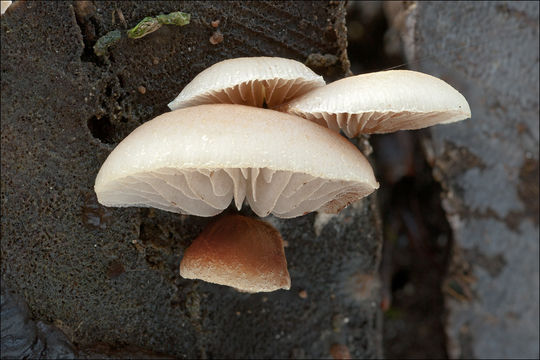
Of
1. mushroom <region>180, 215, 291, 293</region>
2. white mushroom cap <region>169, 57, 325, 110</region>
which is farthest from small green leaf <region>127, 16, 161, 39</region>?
mushroom <region>180, 215, 291, 293</region>

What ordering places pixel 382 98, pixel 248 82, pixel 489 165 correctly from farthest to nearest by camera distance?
pixel 489 165, pixel 248 82, pixel 382 98

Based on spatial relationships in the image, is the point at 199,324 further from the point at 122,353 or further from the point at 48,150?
the point at 48,150

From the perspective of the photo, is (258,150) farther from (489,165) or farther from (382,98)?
(489,165)

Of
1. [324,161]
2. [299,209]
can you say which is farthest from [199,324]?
[324,161]

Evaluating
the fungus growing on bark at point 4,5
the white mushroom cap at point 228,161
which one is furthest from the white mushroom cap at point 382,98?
the fungus growing on bark at point 4,5

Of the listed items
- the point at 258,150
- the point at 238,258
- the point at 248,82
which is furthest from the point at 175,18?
the point at 238,258

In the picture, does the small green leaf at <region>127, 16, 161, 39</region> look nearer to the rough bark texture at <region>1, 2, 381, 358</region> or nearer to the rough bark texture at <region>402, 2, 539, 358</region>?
the rough bark texture at <region>1, 2, 381, 358</region>
